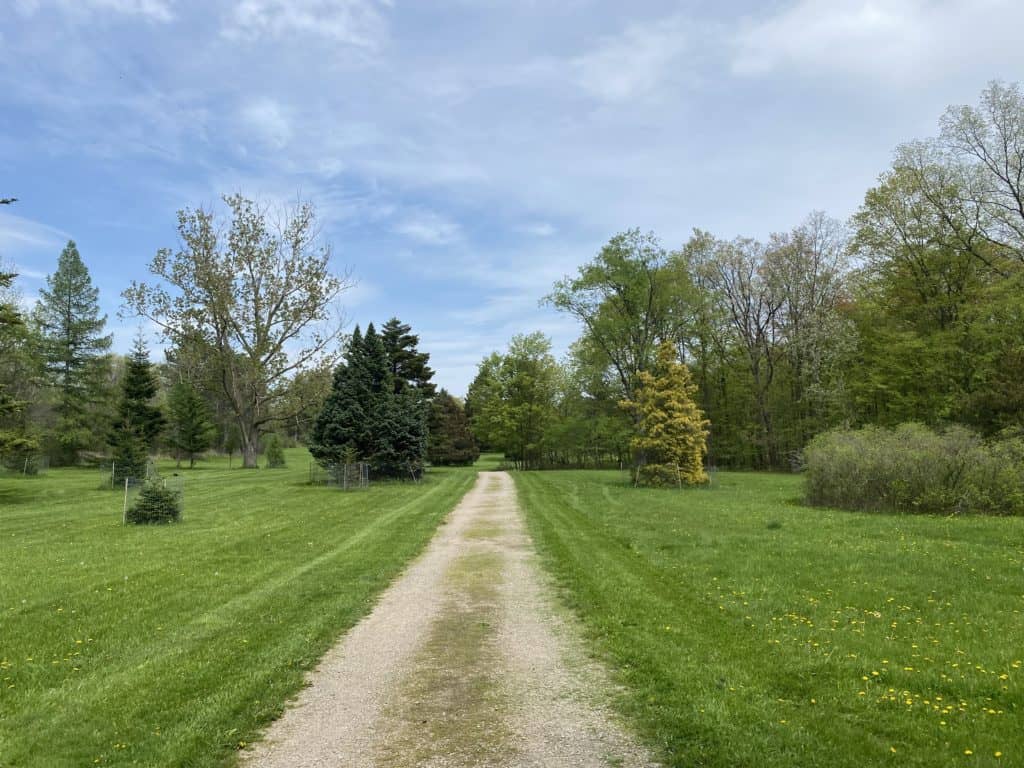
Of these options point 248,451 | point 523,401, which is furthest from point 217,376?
point 523,401

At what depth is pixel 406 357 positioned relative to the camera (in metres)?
40.0

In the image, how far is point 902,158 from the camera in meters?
32.0

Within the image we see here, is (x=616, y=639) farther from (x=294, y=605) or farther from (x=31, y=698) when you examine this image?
(x=31, y=698)

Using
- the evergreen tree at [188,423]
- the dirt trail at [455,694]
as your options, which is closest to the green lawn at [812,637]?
the dirt trail at [455,694]

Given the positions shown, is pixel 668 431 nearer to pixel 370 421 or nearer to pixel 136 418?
pixel 370 421

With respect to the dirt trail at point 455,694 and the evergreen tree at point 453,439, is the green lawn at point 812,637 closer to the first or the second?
the dirt trail at point 455,694

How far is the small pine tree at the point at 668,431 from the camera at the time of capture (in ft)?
93.8

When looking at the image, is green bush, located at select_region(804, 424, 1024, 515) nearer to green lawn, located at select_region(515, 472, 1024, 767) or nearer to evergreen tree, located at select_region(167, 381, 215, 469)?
green lawn, located at select_region(515, 472, 1024, 767)

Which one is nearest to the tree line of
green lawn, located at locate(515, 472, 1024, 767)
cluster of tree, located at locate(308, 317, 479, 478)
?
cluster of tree, located at locate(308, 317, 479, 478)

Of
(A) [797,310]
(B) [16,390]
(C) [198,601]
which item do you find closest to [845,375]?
(A) [797,310]

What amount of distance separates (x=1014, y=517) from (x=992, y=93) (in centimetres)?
2154

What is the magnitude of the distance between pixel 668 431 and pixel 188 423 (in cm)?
3891

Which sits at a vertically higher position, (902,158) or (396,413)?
(902,158)

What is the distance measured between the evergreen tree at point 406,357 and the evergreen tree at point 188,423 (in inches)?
771
